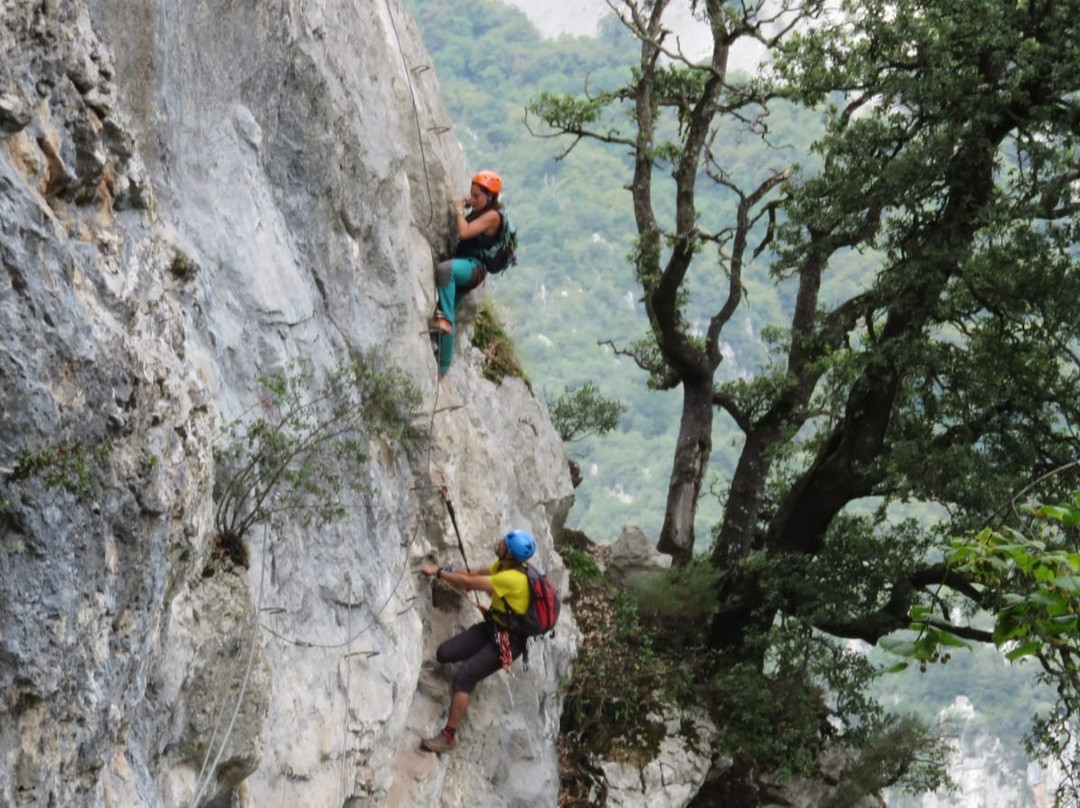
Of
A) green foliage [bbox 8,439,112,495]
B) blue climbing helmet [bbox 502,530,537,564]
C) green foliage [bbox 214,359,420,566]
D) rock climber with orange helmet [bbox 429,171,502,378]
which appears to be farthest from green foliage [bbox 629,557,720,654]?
green foliage [bbox 8,439,112,495]

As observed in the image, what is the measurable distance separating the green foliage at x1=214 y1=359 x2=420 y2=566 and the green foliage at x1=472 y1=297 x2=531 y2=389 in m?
3.24

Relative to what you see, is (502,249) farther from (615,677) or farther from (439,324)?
(615,677)

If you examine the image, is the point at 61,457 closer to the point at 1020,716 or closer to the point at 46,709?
the point at 46,709

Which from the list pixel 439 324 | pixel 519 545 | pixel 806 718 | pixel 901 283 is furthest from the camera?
pixel 806 718

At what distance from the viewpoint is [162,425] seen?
6031 mm

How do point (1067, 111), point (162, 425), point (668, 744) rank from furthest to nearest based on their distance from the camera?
point (668, 744)
point (1067, 111)
point (162, 425)

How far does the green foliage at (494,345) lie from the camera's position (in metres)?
13.6

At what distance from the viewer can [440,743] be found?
37.2 ft

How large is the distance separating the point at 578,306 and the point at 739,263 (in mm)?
91761

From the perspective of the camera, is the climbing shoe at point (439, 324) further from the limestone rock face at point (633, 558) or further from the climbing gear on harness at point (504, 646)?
the limestone rock face at point (633, 558)

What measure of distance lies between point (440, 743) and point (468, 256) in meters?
4.13

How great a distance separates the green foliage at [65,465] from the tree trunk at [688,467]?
13.4 m

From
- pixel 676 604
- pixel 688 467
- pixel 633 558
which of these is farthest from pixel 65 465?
pixel 688 467

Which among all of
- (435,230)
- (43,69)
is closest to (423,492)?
(435,230)
